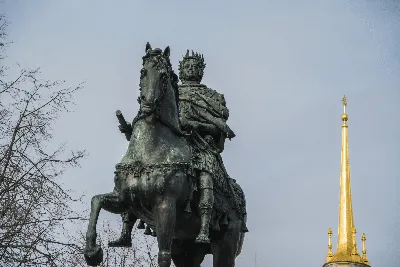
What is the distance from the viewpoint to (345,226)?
76.4m

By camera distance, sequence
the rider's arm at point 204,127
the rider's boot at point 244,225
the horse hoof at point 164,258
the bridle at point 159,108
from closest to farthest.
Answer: the horse hoof at point 164,258 → the bridle at point 159,108 → the rider's arm at point 204,127 → the rider's boot at point 244,225

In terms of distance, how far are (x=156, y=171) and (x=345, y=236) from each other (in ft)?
211

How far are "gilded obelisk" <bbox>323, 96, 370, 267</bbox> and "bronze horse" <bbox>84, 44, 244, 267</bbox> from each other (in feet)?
202

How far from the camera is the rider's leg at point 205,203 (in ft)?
45.6

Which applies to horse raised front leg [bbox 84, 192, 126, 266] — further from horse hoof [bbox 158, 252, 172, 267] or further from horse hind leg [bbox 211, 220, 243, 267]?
horse hind leg [bbox 211, 220, 243, 267]

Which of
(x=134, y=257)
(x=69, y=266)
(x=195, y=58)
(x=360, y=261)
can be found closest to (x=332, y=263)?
(x=360, y=261)

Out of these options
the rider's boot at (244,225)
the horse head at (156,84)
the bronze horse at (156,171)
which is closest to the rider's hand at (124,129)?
the bronze horse at (156,171)

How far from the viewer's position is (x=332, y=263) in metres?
74.4

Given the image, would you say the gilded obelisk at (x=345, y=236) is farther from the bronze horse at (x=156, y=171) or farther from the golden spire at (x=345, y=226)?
the bronze horse at (x=156, y=171)

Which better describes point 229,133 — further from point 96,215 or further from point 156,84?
point 96,215

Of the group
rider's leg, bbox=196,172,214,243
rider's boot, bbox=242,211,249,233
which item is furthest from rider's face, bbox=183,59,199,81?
rider's boot, bbox=242,211,249,233

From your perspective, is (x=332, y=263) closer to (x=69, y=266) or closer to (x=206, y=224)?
(x=69, y=266)

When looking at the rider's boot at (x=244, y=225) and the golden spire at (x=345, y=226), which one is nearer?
the rider's boot at (x=244, y=225)

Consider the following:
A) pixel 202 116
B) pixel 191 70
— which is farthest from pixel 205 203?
pixel 191 70
